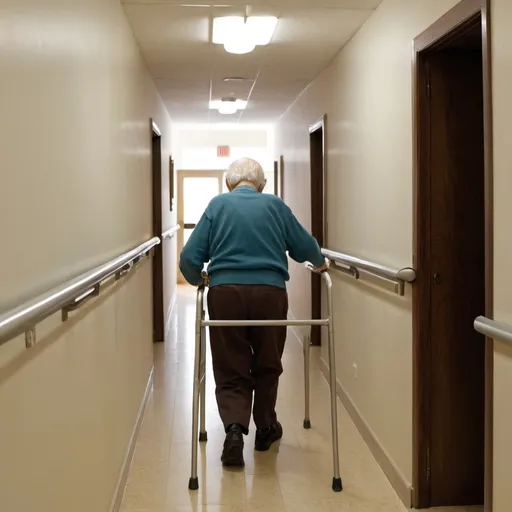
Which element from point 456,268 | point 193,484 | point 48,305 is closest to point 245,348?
point 193,484

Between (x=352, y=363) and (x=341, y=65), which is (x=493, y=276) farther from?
(x=341, y=65)

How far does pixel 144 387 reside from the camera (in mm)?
4328

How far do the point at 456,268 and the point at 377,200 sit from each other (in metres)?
0.78

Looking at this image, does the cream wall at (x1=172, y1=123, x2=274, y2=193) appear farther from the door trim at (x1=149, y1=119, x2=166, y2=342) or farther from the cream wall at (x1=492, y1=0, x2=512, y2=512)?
the cream wall at (x1=492, y1=0, x2=512, y2=512)

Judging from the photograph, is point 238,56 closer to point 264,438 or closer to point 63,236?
point 264,438

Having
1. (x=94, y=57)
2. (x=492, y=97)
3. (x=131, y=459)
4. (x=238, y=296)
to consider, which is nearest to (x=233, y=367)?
(x=238, y=296)

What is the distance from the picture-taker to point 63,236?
185 centimetres

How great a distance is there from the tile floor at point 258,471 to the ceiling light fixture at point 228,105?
10.8 feet

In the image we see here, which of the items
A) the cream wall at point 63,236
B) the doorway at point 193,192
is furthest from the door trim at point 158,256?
the doorway at point 193,192

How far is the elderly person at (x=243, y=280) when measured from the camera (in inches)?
132

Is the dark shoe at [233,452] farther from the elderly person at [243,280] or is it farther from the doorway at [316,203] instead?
the doorway at [316,203]

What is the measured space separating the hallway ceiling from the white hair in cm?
81

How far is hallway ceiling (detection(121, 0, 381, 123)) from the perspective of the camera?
3516 mm

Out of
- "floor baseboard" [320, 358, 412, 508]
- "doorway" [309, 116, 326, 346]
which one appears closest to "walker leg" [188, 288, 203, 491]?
"floor baseboard" [320, 358, 412, 508]
